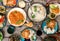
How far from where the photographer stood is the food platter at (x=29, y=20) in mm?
1027

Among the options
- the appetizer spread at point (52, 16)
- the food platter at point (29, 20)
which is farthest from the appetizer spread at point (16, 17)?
the appetizer spread at point (52, 16)

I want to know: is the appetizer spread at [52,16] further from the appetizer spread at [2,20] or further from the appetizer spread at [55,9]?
the appetizer spread at [2,20]

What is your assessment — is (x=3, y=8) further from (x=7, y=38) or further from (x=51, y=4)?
(x=51, y=4)

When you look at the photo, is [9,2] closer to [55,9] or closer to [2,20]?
[2,20]

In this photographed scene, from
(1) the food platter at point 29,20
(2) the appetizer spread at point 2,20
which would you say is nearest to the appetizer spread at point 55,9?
(1) the food platter at point 29,20

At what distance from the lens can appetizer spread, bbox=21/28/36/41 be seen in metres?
1.05

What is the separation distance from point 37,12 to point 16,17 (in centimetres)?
13

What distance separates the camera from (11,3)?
104cm

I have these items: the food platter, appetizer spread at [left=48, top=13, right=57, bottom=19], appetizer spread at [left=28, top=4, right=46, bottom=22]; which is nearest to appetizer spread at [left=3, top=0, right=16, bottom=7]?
the food platter

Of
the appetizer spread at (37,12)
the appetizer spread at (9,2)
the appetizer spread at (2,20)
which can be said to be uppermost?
the appetizer spread at (9,2)

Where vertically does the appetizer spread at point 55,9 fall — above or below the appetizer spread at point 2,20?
above

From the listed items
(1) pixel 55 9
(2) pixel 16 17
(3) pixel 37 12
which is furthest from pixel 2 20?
(1) pixel 55 9

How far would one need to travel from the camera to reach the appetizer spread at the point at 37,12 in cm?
103

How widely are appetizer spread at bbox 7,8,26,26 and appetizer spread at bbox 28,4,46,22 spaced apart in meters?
0.05
